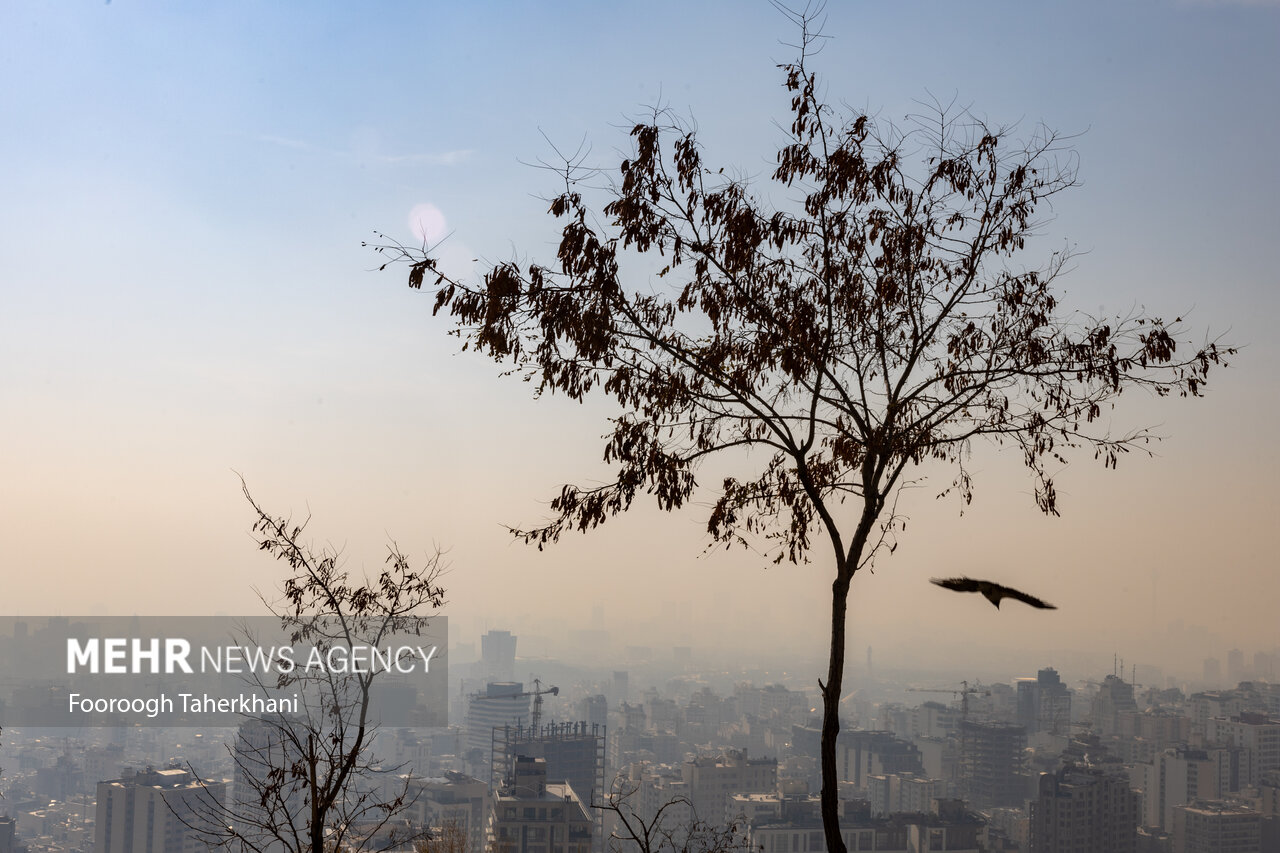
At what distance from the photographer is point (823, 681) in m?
4.59

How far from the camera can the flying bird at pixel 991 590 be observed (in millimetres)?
3881

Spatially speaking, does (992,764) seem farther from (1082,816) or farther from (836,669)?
(836,669)

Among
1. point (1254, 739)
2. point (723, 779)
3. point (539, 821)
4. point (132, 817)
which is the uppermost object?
point (539, 821)

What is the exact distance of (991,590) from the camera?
403cm

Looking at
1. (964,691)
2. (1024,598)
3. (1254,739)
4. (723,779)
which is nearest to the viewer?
(1024,598)

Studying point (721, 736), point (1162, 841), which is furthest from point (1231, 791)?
point (721, 736)

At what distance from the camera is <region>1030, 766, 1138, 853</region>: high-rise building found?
3716 cm

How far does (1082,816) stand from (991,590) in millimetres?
40048

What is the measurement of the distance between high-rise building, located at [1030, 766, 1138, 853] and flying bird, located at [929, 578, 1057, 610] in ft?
129

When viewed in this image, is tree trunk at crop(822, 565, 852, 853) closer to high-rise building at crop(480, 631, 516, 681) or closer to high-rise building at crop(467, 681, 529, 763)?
high-rise building at crop(467, 681, 529, 763)

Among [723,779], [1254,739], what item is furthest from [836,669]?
[1254,739]

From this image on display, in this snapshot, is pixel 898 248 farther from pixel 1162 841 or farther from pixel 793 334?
pixel 1162 841

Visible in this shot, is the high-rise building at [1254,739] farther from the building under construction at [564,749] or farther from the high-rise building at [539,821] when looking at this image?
the high-rise building at [539,821]

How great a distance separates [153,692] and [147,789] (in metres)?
8.24
